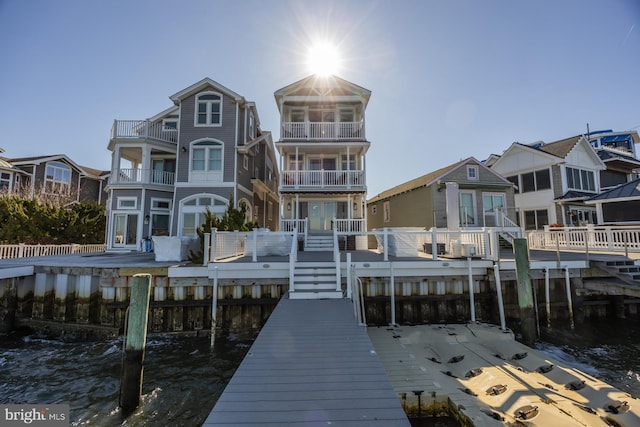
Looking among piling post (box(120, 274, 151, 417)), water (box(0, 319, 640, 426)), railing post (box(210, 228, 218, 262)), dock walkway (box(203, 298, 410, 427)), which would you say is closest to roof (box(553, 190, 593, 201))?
water (box(0, 319, 640, 426))

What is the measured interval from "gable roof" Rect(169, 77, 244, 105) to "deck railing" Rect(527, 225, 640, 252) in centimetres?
1709

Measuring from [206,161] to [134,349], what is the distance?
42.1 ft

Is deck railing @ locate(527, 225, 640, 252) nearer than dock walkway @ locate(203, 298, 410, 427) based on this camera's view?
No

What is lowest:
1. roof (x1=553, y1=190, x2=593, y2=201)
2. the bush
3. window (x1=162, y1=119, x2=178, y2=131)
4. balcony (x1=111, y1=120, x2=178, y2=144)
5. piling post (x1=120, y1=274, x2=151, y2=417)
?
piling post (x1=120, y1=274, x2=151, y2=417)

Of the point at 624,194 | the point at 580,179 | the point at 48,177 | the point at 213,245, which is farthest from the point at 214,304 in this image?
the point at 48,177

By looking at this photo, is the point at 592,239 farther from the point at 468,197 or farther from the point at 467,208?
the point at 468,197

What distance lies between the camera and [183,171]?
52.3 ft

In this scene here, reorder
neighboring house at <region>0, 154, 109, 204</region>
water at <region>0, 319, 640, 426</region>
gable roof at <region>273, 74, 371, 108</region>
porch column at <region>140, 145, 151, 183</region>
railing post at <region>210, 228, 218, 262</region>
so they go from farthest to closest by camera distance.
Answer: neighboring house at <region>0, 154, 109, 204</region>
gable roof at <region>273, 74, 371, 108</region>
porch column at <region>140, 145, 151, 183</region>
railing post at <region>210, 228, 218, 262</region>
water at <region>0, 319, 640, 426</region>

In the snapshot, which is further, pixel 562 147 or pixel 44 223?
pixel 562 147

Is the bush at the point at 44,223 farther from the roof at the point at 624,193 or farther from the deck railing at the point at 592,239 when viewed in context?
the roof at the point at 624,193

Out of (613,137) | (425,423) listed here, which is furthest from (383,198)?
(613,137)

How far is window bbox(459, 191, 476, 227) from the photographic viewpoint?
16.4 m

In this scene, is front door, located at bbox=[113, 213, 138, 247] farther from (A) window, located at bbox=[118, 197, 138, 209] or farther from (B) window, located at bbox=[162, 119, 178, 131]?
(B) window, located at bbox=[162, 119, 178, 131]

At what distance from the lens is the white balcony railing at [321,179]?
15.6 m
